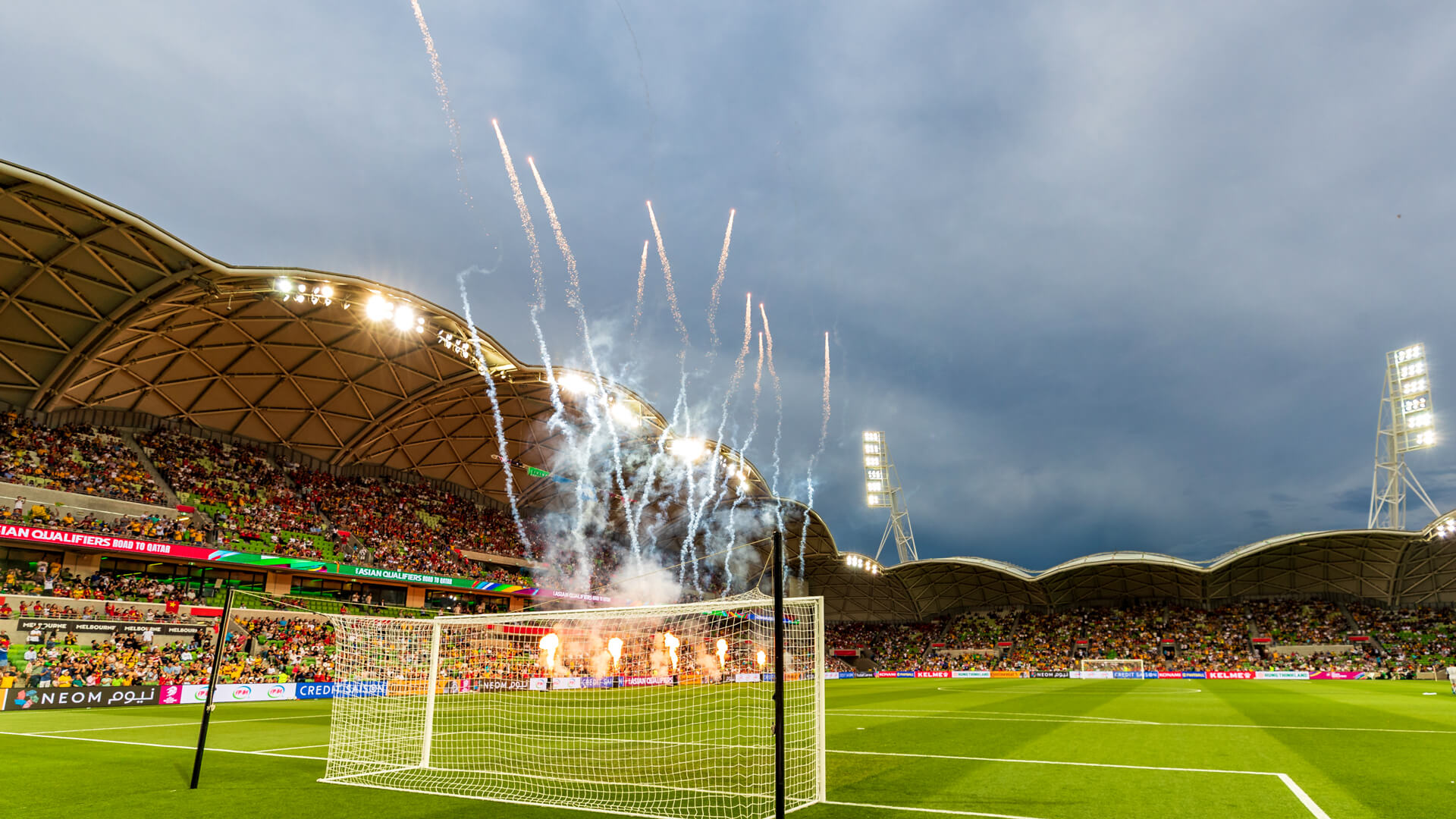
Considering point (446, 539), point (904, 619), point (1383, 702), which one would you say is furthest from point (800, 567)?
point (1383, 702)

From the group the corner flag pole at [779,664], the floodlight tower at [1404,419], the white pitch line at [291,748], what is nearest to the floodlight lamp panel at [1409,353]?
the floodlight tower at [1404,419]

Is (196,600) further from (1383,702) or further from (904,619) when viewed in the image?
(904,619)

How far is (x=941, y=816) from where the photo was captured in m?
8.90

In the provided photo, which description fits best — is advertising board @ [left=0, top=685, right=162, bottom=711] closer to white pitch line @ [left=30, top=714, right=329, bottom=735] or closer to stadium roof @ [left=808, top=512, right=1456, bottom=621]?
white pitch line @ [left=30, top=714, right=329, bottom=735]

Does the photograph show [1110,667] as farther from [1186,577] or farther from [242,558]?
[242,558]

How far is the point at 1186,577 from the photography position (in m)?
66.1

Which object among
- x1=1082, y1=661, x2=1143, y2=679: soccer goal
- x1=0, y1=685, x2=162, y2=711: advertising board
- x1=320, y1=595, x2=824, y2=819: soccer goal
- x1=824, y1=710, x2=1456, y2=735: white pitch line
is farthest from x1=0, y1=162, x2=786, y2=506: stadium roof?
x1=1082, y1=661, x2=1143, y2=679: soccer goal

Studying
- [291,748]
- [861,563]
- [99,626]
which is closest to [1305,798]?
[291,748]

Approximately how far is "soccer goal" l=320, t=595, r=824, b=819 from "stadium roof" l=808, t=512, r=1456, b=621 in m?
44.7

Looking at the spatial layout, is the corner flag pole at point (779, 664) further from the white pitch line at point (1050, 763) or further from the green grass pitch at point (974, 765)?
the white pitch line at point (1050, 763)

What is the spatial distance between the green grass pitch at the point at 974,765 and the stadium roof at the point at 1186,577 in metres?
41.0

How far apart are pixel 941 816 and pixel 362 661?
14785mm

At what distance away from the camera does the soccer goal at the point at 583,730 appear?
10.8 meters

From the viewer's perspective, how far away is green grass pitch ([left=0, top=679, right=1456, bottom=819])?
31.2ft
